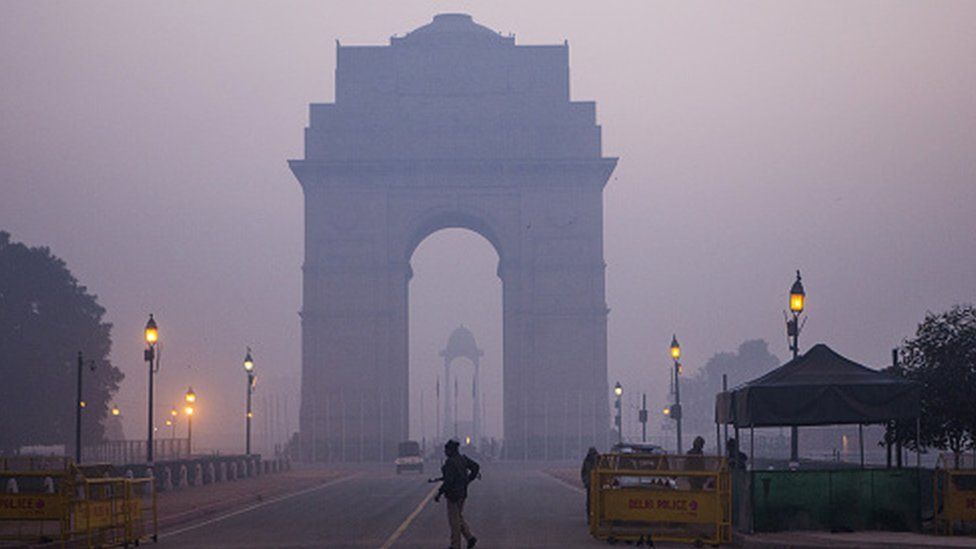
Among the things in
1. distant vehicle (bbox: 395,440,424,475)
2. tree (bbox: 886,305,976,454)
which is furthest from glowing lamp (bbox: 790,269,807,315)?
distant vehicle (bbox: 395,440,424,475)

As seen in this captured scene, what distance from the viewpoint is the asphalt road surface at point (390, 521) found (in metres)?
27.8

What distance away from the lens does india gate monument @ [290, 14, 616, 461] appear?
99.3 m

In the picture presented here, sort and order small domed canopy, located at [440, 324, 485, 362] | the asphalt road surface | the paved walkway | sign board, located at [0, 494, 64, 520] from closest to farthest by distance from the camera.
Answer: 1. the paved walkway
2. sign board, located at [0, 494, 64, 520]
3. the asphalt road surface
4. small domed canopy, located at [440, 324, 485, 362]

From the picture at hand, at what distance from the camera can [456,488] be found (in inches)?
977

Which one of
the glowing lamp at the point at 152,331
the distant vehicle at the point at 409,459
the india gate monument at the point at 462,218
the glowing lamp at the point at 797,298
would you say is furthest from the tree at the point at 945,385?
the india gate monument at the point at 462,218

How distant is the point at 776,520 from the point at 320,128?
77348 mm

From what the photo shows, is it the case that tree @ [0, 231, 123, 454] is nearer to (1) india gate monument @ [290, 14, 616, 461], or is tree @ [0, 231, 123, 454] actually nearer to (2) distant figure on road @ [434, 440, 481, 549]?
(1) india gate monument @ [290, 14, 616, 461]

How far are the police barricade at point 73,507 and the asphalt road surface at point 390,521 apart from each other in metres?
0.86

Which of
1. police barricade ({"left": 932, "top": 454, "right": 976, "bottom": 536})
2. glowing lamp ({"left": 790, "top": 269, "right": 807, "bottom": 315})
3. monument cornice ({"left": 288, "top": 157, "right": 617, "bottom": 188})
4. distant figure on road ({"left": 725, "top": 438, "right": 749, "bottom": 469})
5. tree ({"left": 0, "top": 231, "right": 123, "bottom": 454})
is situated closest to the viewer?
police barricade ({"left": 932, "top": 454, "right": 976, "bottom": 536})

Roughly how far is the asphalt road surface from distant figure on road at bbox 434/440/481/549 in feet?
5.15

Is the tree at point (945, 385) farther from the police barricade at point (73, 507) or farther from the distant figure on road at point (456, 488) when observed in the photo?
the police barricade at point (73, 507)

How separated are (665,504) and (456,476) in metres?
4.29

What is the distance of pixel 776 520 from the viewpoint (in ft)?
89.8

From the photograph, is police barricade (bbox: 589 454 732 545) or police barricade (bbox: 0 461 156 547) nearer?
police barricade (bbox: 0 461 156 547)
